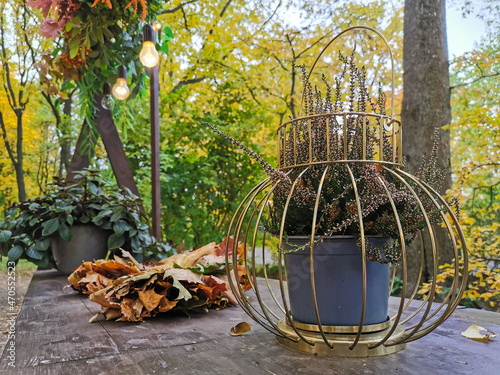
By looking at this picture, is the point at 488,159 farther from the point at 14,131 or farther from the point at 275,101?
the point at 14,131

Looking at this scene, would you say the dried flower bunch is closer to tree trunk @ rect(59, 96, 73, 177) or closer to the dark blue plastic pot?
the dark blue plastic pot

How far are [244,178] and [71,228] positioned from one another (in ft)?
8.42

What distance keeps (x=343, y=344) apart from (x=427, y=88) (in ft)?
9.71

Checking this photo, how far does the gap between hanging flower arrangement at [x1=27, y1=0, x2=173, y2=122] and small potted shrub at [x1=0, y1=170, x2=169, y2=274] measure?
648 mm

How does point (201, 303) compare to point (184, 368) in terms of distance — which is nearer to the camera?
point (184, 368)

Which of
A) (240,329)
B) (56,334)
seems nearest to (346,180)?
(240,329)

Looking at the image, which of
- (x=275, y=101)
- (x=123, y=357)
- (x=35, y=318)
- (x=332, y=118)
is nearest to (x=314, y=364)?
(x=123, y=357)

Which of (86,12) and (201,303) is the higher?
(86,12)

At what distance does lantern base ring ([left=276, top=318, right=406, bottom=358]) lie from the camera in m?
0.65

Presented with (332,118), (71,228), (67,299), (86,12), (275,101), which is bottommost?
(67,299)

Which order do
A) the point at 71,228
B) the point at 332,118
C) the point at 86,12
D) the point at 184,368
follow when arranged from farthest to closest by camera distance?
the point at 86,12 → the point at 71,228 → the point at 332,118 → the point at 184,368

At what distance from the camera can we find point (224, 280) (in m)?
1.16

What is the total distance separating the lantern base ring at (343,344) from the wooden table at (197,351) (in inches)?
0.5

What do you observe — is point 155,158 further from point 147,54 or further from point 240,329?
point 240,329
